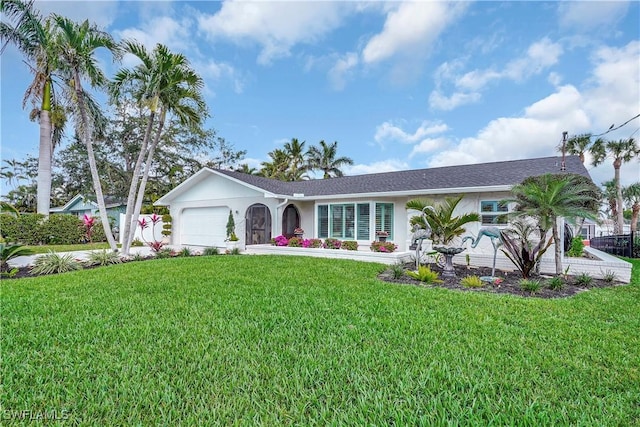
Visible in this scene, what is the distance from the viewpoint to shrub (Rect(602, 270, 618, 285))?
27.4 feet

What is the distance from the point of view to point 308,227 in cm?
1645

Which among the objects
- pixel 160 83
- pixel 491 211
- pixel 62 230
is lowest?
pixel 62 230

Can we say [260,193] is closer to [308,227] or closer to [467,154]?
[308,227]

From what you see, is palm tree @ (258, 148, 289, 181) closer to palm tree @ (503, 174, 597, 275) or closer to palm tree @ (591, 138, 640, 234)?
palm tree @ (503, 174, 597, 275)

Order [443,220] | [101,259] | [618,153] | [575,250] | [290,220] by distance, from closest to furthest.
Answer: [443,220]
[101,259]
[575,250]
[290,220]
[618,153]

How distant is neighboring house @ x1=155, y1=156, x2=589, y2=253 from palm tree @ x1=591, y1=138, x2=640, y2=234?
17.8 meters

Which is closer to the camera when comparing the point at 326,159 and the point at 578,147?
the point at 578,147

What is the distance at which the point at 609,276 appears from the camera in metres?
8.38

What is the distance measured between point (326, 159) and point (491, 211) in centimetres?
2753

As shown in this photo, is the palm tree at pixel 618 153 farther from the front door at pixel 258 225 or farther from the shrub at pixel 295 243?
the front door at pixel 258 225

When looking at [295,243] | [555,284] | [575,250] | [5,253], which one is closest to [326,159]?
[295,243]

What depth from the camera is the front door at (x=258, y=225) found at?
Answer: 54.0 ft

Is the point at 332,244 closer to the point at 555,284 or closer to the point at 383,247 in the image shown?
the point at 383,247

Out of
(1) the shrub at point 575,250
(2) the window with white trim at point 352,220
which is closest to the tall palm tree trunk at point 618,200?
(1) the shrub at point 575,250
